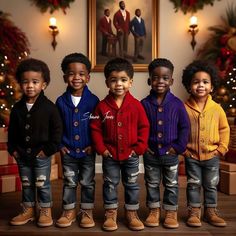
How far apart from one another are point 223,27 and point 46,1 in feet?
7.89

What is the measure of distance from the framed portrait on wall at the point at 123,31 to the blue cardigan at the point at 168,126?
7.59 ft

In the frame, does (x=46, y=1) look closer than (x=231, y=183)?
No

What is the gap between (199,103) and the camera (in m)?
2.29

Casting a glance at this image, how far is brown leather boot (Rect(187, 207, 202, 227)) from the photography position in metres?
2.24

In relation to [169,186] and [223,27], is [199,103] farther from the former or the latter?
[223,27]

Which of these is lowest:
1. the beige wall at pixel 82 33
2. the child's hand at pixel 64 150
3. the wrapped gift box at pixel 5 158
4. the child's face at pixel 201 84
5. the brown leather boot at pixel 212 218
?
the brown leather boot at pixel 212 218

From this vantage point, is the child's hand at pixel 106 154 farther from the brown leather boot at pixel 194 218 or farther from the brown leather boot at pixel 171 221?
the brown leather boot at pixel 194 218

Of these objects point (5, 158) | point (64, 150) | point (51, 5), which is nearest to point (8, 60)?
point (51, 5)

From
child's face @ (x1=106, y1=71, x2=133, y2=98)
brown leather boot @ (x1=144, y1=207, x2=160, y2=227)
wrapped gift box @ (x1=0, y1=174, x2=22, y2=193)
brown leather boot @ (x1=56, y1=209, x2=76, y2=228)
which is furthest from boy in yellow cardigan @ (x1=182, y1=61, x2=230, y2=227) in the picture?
wrapped gift box @ (x1=0, y1=174, x2=22, y2=193)

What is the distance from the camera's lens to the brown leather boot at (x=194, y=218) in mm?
2242

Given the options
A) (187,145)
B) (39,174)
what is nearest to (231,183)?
(187,145)

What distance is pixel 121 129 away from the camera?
85.0 inches

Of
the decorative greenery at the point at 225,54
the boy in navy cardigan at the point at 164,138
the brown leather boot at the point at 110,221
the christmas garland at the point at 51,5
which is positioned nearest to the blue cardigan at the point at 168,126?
the boy in navy cardigan at the point at 164,138

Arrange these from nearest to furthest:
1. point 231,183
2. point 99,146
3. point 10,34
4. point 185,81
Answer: point 99,146, point 185,81, point 231,183, point 10,34
